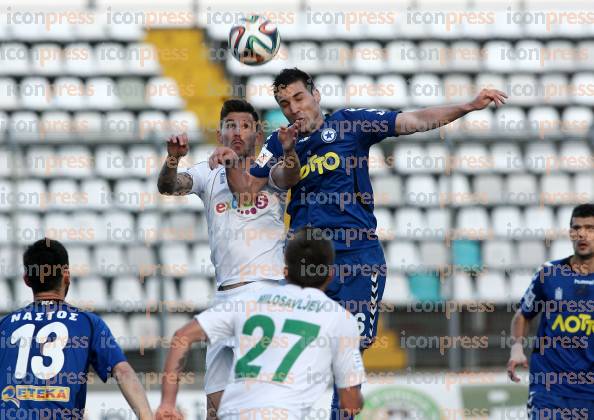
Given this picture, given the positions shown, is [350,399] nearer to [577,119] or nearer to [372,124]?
[372,124]

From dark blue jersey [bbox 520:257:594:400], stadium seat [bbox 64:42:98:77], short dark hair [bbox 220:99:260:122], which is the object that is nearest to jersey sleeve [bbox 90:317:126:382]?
short dark hair [bbox 220:99:260:122]

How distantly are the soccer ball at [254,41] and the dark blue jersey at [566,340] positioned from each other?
276cm

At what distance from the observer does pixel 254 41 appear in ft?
25.5

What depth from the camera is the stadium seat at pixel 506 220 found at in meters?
14.6

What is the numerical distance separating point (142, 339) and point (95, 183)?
284 cm

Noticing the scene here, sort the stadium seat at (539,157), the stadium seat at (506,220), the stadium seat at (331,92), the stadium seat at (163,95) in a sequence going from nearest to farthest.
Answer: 1. the stadium seat at (506,220)
2. the stadium seat at (539,157)
3. the stadium seat at (331,92)
4. the stadium seat at (163,95)

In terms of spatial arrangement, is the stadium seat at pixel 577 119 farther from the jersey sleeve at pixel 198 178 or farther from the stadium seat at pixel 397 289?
the jersey sleeve at pixel 198 178

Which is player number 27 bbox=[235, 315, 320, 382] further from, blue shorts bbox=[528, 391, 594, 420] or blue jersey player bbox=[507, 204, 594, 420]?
blue shorts bbox=[528, 391, 594, 420]

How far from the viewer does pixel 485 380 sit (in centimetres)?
1141

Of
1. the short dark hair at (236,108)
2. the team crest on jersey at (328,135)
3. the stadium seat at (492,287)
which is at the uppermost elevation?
the short dark hair at (236,108)

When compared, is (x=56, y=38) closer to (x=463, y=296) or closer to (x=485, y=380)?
(x=463, y=296)

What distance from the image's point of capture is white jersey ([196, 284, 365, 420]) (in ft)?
17.2

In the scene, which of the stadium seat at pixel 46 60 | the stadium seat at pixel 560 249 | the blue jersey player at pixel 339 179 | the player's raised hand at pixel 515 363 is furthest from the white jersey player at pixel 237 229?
the stadium seat at pixel 46 60

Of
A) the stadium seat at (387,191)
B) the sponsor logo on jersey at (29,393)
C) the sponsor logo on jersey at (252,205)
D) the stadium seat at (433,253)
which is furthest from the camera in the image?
the stadium seat at (387,191)
